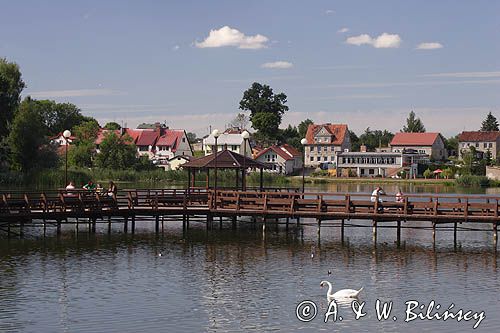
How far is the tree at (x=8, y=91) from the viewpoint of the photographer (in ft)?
274

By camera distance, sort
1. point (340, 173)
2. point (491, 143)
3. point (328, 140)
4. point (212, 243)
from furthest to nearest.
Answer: point (491, 143)
point (328, 140)
point (340, 173)
point (212, 243)

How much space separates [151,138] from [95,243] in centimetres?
11699

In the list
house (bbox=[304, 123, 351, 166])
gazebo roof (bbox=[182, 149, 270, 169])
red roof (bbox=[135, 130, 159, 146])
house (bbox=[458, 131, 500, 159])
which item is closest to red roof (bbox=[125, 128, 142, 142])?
red roof (bbox=[135, 130, 159, 146])

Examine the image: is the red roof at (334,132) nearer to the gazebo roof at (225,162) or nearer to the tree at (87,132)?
the tree at (87,132)

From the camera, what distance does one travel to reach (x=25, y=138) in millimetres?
84062

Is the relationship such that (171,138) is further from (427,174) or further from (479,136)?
(479,136)

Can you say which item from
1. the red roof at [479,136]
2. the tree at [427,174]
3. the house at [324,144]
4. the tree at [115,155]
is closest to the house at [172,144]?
the house at [324,144]

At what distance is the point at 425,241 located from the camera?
1633 inches

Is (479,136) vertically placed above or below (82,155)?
above

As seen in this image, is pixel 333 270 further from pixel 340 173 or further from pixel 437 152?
pixel 437 152

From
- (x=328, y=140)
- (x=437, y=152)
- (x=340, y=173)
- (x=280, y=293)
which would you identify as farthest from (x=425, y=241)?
(x=437, y=152)

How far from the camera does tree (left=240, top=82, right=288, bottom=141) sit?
165625 millimetres

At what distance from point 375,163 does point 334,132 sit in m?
19.9

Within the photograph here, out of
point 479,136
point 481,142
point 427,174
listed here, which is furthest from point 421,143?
point 427,174
